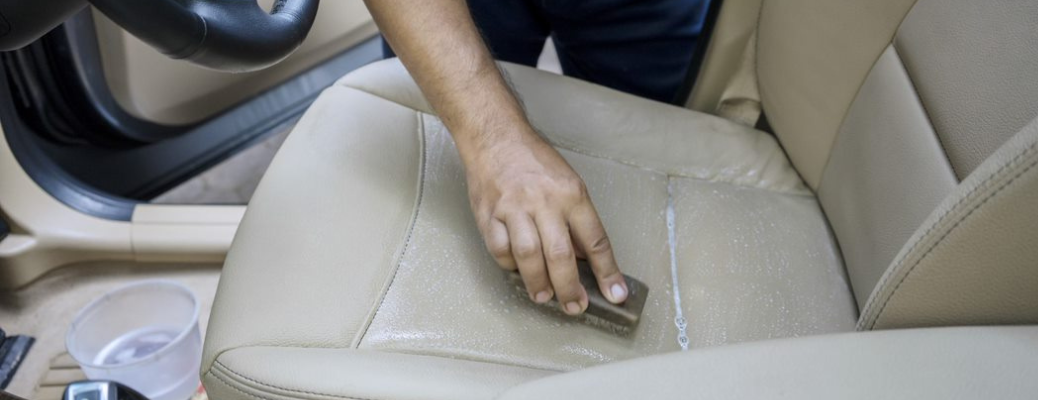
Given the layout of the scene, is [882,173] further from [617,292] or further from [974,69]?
[617,292]

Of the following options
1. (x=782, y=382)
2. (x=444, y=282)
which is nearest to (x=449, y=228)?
(x=444, y=282)

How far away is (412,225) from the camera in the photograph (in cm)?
69

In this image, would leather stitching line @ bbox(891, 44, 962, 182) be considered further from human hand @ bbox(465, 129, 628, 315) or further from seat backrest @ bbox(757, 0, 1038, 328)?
human hand @ bbox(465, 129, 628, 315)

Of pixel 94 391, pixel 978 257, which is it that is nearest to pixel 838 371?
pixel 978 257

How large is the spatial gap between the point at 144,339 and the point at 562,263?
87 cm

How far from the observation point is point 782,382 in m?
0.39

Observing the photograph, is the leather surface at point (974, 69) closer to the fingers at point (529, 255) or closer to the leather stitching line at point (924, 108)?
the leather stitching line at point (924, 108)

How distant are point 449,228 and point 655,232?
0.66ft

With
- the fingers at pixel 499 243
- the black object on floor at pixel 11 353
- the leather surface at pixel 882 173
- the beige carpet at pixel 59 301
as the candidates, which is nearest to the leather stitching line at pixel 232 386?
the fingers at pixel 499 243

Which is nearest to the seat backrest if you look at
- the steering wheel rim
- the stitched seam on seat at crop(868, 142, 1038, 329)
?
the stitched seam on seat at crop(868, 142, 1038, 329)

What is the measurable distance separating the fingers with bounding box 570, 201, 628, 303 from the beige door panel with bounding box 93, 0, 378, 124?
2.35ft

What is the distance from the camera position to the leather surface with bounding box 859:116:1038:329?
0.39 metres

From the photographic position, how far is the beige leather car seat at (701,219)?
17.3 inches

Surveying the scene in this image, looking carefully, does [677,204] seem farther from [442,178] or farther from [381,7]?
[381,7]
